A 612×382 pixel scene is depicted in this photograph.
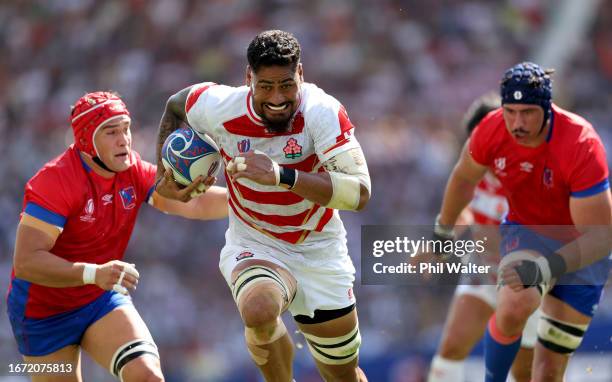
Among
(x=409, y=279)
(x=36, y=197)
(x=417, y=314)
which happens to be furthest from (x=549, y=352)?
(x=417, y=314)

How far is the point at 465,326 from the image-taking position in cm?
874

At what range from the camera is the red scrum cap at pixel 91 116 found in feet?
22.7

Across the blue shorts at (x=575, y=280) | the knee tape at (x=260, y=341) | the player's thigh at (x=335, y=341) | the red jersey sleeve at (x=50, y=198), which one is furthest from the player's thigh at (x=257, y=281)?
the blue shorts at (x=575, y=280)

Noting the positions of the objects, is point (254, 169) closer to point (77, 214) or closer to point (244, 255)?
point (244, 255)

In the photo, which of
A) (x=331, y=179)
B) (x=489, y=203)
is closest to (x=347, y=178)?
(x=331, y=179)

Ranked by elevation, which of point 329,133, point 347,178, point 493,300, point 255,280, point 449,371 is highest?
point 329,133

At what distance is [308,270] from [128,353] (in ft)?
4.12

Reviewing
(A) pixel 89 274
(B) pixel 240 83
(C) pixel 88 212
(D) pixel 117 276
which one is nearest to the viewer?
(D) pixel 117 276

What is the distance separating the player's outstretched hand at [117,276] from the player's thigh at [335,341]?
50.3 inches

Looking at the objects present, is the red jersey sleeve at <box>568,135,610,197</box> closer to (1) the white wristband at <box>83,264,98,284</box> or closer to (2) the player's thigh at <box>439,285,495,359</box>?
(2) the player's thigh at <box>439,285,495,359</box>

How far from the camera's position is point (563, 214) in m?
7.55

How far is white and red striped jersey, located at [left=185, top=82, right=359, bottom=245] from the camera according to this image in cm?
650

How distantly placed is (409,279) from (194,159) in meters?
3.05

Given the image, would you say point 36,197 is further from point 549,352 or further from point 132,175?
point 549,352
